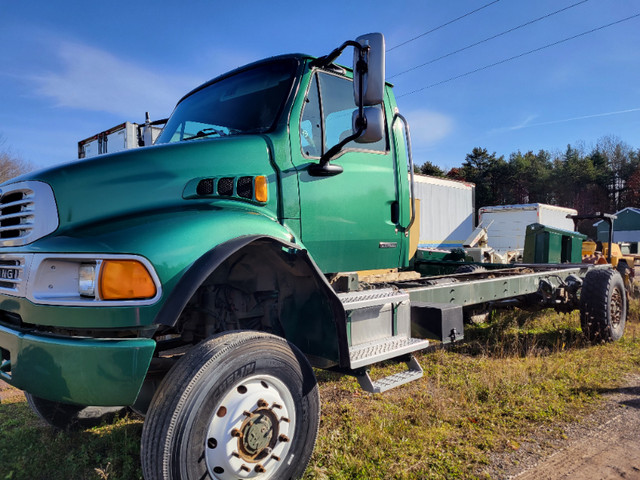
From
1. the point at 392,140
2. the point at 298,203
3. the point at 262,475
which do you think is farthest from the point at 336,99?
the point at 262,475

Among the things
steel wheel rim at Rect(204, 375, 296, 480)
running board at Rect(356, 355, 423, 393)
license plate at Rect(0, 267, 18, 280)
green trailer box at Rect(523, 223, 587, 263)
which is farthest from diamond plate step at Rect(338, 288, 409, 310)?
green trailer box at Rect(523, 223, 587, 263)

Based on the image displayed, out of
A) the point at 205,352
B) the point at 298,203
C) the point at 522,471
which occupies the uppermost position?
the point at 298,203

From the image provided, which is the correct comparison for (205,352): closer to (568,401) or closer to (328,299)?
(328,299)

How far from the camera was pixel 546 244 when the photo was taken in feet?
27.2

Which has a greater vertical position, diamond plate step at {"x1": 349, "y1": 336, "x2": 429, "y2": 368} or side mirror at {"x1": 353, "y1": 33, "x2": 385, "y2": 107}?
side mirror at {"x1": 353, "y1": 33, "x2": 385, "y2": 107}

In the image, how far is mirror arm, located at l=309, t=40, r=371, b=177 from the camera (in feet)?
8.80

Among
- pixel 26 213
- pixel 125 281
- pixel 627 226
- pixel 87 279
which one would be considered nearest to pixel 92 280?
pixel 87 279

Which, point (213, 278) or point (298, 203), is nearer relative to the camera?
point (213, 278)

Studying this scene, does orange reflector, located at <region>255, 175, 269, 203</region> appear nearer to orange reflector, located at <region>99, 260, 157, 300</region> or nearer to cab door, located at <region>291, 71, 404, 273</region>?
cab door, located at <region>291, 71, 404, 273</region>

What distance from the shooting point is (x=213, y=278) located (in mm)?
2680

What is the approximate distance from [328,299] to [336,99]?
1.57 meters

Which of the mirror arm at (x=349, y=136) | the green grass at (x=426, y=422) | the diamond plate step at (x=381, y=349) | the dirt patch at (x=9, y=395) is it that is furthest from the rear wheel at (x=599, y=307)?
the dirt patch at (x=9, y=395)

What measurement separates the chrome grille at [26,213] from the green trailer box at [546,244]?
7.93 meters

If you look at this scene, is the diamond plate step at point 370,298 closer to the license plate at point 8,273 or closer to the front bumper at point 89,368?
the front bumper at point 89,368
